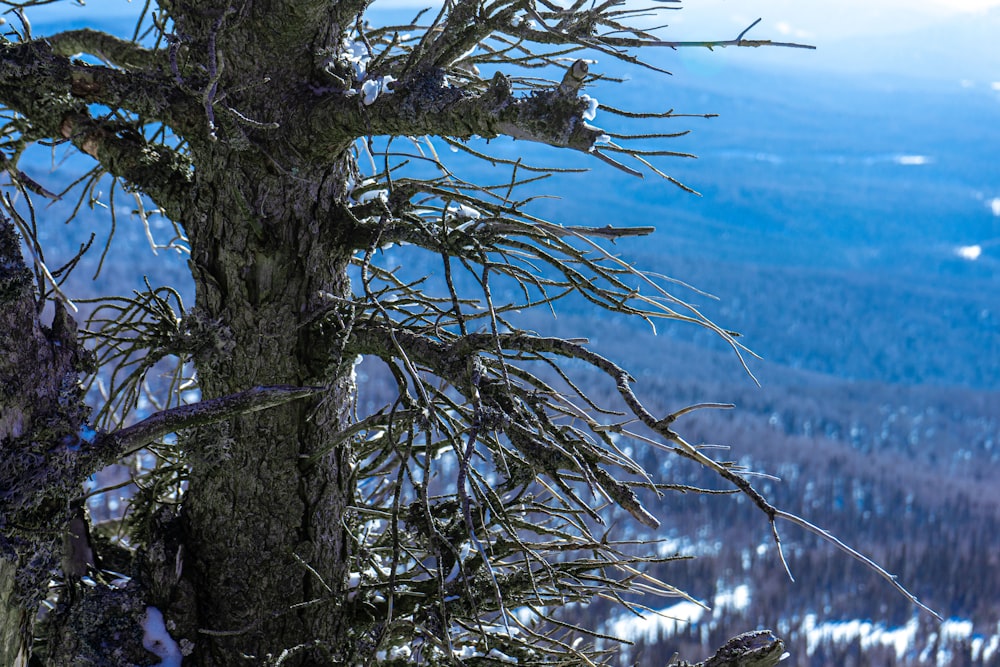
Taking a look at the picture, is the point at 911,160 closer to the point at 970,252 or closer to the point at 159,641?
the point at 970,252

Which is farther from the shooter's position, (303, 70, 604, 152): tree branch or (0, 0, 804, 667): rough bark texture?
(0, 0, 804, 667): rough bark texture

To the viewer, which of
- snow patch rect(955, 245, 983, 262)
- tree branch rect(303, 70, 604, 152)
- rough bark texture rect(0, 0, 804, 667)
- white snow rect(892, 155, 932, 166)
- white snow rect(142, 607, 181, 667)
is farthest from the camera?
white snow rect(892, 155, 932, 166)

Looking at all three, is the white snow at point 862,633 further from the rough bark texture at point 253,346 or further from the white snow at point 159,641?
the white snow at point 159,641

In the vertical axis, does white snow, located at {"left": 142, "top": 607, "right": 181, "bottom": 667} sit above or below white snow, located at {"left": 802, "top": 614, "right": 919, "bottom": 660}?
above

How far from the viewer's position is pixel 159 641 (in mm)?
3127

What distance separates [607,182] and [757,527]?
56.0 meters

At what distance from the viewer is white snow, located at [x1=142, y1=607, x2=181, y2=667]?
311 cm

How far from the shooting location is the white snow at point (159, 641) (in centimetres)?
311

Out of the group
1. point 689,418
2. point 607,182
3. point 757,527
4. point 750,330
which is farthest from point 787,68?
point 757,527

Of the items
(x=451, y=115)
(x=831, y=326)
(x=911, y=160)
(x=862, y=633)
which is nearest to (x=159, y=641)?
(x=451, y=115)

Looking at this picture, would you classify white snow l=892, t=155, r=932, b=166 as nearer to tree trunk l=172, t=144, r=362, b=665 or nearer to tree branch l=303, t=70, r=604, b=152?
tree trunk l=172, t=144, r=362, b=665

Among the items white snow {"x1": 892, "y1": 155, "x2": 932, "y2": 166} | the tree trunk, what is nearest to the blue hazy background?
white snow {"x1": 892, "y1": 155, "x2": 932, "y2": 166}

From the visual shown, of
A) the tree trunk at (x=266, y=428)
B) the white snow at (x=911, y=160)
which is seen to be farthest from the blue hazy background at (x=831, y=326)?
the tree trunk at (x=266, y=428)

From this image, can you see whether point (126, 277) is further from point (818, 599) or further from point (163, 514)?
point (163, 514)
